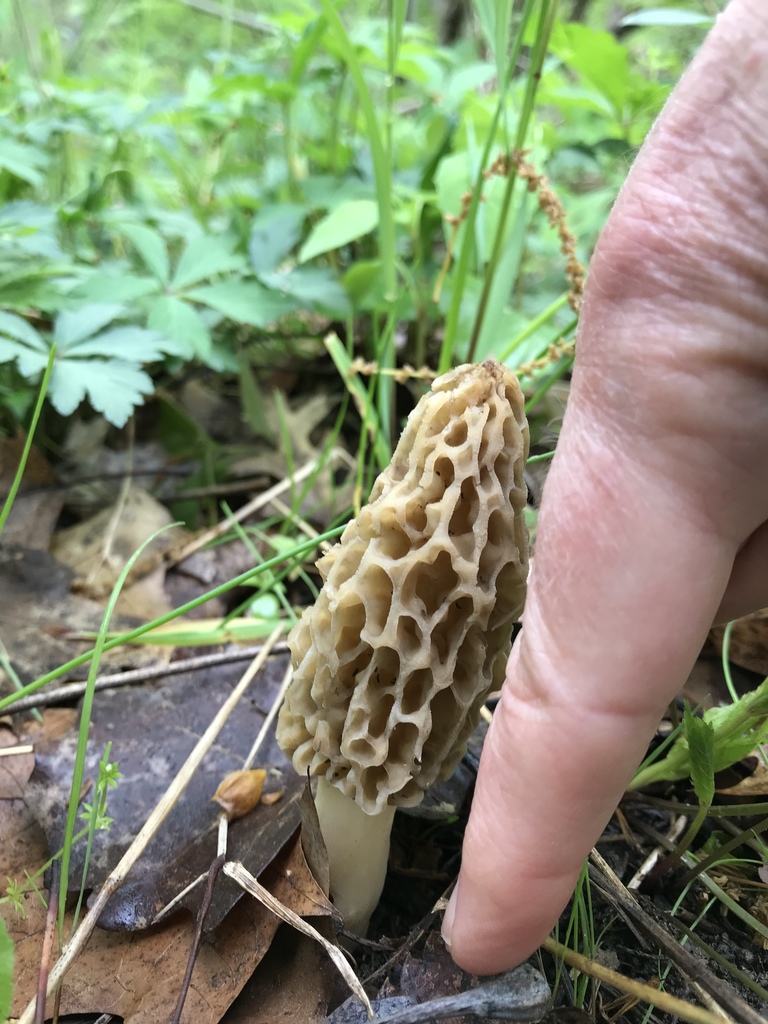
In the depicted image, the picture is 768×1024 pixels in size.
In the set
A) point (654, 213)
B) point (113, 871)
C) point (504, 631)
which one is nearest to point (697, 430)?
point (654, 213)

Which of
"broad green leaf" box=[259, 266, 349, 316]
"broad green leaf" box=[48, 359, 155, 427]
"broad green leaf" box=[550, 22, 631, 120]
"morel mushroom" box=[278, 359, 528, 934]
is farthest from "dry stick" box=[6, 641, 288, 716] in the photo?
"broad green leaf" box=[550, 22, 631, 120]

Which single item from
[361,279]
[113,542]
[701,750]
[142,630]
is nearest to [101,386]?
[113,542]

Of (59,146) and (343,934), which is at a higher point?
(59,146)

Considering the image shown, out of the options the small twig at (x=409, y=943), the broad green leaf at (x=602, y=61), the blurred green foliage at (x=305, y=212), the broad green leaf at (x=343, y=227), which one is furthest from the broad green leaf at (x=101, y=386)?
the broad green leaf at (x=602, y=61)

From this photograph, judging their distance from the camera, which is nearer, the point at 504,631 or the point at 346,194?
the point at 504,631

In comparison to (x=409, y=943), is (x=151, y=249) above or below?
above

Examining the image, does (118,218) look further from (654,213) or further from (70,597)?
(654,213)

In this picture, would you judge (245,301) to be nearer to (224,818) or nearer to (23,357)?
(23,357)
